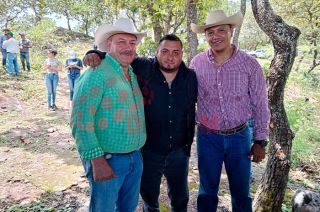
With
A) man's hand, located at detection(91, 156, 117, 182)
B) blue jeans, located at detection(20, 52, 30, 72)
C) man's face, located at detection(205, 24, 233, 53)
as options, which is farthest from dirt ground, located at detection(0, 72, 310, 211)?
blue jeans, located at detection(20, 52, 30, 72)

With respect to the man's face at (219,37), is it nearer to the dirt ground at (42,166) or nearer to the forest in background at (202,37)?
the dirt ground at (42,166)

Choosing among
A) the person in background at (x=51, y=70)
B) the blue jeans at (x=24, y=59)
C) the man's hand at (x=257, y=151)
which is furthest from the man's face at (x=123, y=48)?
the blue jeans at (x=24, y=59)

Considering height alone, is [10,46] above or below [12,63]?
above

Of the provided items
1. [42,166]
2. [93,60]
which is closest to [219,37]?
[93,60]

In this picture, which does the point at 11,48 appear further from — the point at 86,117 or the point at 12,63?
the point at 86,117

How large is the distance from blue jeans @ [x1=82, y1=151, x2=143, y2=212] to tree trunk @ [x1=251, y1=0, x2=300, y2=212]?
172 centimetres

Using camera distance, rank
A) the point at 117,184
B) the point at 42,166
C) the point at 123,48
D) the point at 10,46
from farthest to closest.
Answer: the point at 10,46, the point at 42,166, the point at 123,48, the point at 117,184

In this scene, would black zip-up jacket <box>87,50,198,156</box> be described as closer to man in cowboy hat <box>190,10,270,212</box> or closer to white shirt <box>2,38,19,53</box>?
man in cowboy hat <box>190,10,270,212</box>

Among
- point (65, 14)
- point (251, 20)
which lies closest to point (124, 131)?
point (65, 14)

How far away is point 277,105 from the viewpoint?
3.46 metres

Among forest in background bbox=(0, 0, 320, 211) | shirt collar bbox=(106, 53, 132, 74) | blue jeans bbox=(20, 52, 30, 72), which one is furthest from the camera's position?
blue jeans bbox=(20, 52, 30, 72)

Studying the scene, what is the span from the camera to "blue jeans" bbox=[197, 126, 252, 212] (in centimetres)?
304

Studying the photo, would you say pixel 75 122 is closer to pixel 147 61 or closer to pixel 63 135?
pixel 147 61

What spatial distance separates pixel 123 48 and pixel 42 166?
13.0 ft
